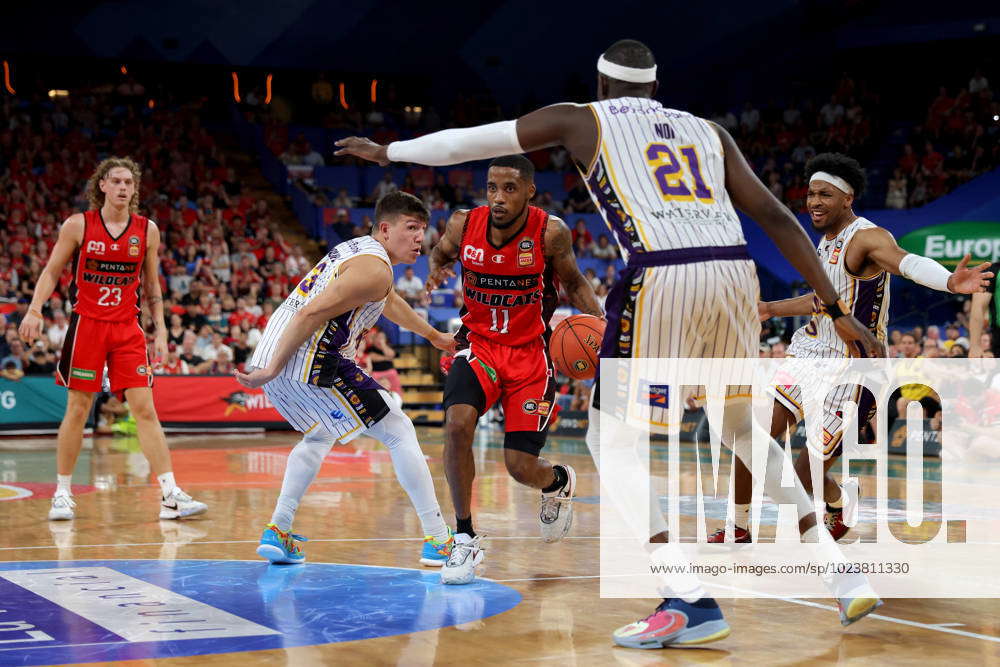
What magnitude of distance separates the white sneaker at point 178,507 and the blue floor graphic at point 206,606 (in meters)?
1.71

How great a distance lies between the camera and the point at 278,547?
5918mm

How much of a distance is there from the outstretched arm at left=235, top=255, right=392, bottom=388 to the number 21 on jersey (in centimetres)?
184

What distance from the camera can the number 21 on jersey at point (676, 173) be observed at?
4.35 meters

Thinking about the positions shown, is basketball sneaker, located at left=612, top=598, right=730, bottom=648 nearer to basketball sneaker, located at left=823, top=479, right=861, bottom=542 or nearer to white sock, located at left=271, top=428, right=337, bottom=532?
basketball sneaker, located at left=823, top=479, right=861, bottom=542

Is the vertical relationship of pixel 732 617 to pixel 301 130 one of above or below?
below

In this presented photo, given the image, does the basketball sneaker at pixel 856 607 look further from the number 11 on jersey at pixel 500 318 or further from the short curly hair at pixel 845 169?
the short curly hair at pixel 845 169

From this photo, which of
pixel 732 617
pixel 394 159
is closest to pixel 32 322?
pixel 394 159

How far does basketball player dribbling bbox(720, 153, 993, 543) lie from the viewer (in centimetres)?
614

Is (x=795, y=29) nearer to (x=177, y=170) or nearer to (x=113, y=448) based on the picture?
(x=177, y=170)

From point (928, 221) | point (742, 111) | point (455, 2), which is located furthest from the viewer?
point (455, 2)

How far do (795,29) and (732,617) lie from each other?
23.9 m

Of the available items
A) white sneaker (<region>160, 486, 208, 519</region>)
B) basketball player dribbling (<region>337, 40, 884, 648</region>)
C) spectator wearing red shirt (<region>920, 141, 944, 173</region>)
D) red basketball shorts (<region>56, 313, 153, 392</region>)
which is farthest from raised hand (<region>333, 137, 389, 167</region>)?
spectator wearing red shirt (<region>920, 141, 944, 173</region>)

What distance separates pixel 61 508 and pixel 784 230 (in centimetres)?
531

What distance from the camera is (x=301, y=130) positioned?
26.9 metres
